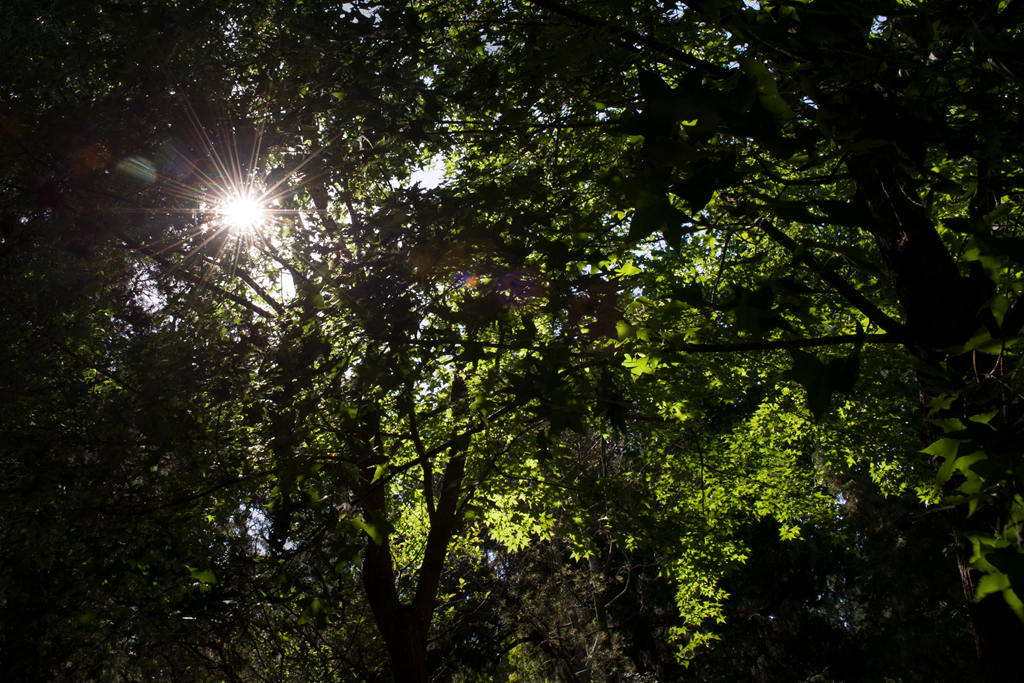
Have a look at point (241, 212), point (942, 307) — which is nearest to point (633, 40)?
point (942, 307)

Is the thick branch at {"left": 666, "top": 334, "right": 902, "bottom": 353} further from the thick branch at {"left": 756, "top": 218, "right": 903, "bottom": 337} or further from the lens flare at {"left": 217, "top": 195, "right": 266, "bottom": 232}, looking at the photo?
the lens flare at {"left": 217, "top": 195, "right": 266, "bottom": 232}

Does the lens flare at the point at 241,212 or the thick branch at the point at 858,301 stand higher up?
the lens flare at the point at 241,212

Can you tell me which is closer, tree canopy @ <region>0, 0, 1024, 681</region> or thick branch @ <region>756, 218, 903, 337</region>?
tree canopy @ <region>0, 0, 1024, 681</region>

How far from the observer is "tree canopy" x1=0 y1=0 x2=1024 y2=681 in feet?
5.80

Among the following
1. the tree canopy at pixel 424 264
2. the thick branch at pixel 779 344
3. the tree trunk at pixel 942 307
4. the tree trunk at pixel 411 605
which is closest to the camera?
the tree canopy at pixel 424 264

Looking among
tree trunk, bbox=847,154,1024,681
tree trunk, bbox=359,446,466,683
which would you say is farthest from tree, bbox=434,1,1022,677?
tree trunk, bbox=359,446,466,683

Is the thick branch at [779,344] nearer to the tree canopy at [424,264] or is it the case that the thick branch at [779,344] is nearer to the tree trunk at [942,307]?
the tree canopy at [424,264]

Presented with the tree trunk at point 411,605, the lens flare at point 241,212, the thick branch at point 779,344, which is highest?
the lens flare at point 241,212

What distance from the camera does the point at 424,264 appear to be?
347 cm

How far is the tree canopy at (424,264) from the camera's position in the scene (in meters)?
1.77

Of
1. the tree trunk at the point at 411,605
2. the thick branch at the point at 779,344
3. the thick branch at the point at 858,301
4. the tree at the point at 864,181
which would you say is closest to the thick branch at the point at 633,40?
the tree at the point at 864,181

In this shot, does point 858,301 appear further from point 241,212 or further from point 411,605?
point 411,605

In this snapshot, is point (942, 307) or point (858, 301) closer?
point (942, 307)

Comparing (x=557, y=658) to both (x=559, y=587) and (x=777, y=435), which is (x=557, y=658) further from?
(x=777, y=435)
